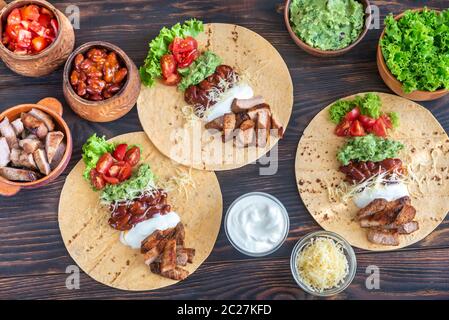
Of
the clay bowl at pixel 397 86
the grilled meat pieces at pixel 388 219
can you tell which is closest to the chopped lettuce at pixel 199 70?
the clay bowl at pixel 397 86

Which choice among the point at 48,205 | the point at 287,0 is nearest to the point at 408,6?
the point at 287,0

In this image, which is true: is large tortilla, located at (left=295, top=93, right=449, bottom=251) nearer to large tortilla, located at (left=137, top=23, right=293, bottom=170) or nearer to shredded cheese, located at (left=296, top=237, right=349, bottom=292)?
shredded cheese, located at (left=296, top=237, right=349, bottom=292)

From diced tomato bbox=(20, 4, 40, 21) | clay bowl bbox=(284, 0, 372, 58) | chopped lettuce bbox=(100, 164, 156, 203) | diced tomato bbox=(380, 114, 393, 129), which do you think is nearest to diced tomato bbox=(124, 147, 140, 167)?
chopped lettuce bbox=(100, 164, 156, 203)

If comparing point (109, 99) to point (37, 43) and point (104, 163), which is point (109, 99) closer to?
point (104, 163)

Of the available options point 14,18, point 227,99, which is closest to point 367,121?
point 227,99

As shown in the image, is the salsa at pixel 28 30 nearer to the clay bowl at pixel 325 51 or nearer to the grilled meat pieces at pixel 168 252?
the grilled meat pieces at pixel 168 252

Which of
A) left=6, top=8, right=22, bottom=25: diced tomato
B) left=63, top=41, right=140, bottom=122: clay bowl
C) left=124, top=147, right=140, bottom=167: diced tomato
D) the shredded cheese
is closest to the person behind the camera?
the shredded cheese

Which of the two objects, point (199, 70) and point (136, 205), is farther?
point (199, 70)
